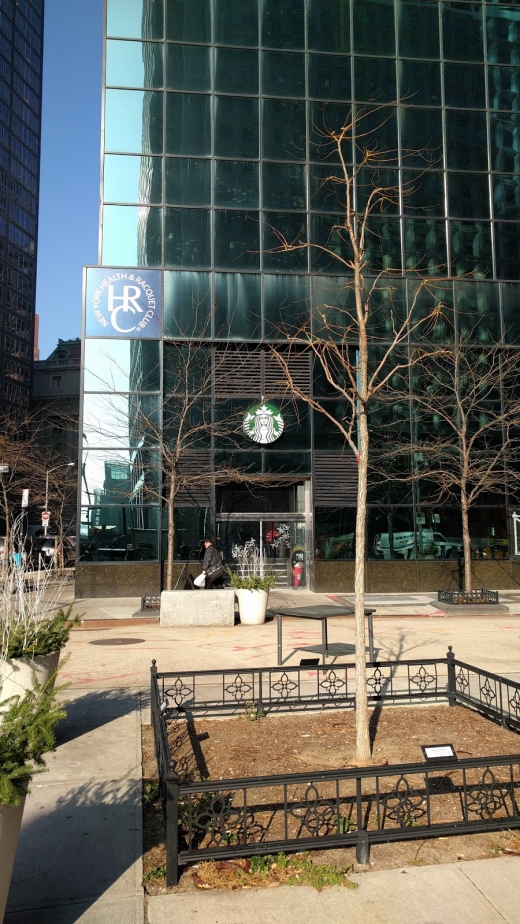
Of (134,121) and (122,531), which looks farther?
(134,121)

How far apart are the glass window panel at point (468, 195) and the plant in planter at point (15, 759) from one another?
2695 centimetres

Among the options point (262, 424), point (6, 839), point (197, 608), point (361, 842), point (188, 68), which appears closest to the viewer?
point (6, 839)

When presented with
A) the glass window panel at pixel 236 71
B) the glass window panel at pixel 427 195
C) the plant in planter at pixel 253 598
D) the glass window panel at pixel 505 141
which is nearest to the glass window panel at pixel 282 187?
the glass window panel at pixel 236 71

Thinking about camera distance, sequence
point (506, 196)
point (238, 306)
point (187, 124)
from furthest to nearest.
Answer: point (506, 196) → point (187, 124) → point (238, 306)

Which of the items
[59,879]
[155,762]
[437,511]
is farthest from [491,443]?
[59,879]

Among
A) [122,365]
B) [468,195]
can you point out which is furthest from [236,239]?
[468,195]

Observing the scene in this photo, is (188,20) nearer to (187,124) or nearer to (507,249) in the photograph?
(187,124)

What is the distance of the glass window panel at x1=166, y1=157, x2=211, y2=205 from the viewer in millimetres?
25766

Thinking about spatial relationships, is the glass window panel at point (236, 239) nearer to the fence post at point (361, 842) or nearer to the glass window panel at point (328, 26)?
the glass window panel at point (328, 26)

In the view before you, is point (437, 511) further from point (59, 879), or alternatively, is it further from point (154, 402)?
point (59, 879)

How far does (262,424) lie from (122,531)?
588 centimetres

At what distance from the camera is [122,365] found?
24.6 meters

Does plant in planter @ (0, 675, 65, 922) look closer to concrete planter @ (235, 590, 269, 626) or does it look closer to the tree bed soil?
the tree bed soil

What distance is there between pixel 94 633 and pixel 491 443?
52.7 feet
